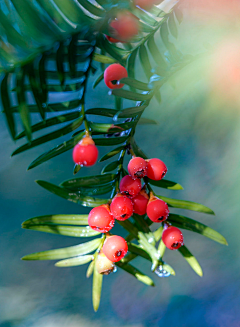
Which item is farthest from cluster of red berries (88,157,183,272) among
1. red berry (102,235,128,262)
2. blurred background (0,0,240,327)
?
blurred background (0,0,240,327)

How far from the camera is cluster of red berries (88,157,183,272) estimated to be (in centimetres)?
31

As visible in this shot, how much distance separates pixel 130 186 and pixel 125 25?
0.71ft

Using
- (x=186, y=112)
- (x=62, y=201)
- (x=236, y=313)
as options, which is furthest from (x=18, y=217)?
(x=236, y=313)

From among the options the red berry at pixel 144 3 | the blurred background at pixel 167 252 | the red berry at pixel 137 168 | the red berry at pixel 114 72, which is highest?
the red berry at pixel 144 3

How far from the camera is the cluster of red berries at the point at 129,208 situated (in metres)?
0.31

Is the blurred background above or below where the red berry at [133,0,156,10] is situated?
below

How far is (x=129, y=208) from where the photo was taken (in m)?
0.32

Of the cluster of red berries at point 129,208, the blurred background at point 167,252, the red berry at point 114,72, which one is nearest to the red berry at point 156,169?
the cluster of red berries at point 129,208

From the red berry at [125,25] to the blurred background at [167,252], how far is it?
0.27 m

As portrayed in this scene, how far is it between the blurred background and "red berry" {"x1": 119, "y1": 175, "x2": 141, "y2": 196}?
33 cm

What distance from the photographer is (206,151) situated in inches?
25.1

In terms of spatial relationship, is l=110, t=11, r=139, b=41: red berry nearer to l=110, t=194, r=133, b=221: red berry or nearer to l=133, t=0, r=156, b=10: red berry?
l=133, t=0, r=156, b=10: red berry

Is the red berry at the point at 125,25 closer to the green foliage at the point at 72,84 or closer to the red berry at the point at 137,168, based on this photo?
the green foliage at the point at 72,84

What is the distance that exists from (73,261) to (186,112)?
45cm
